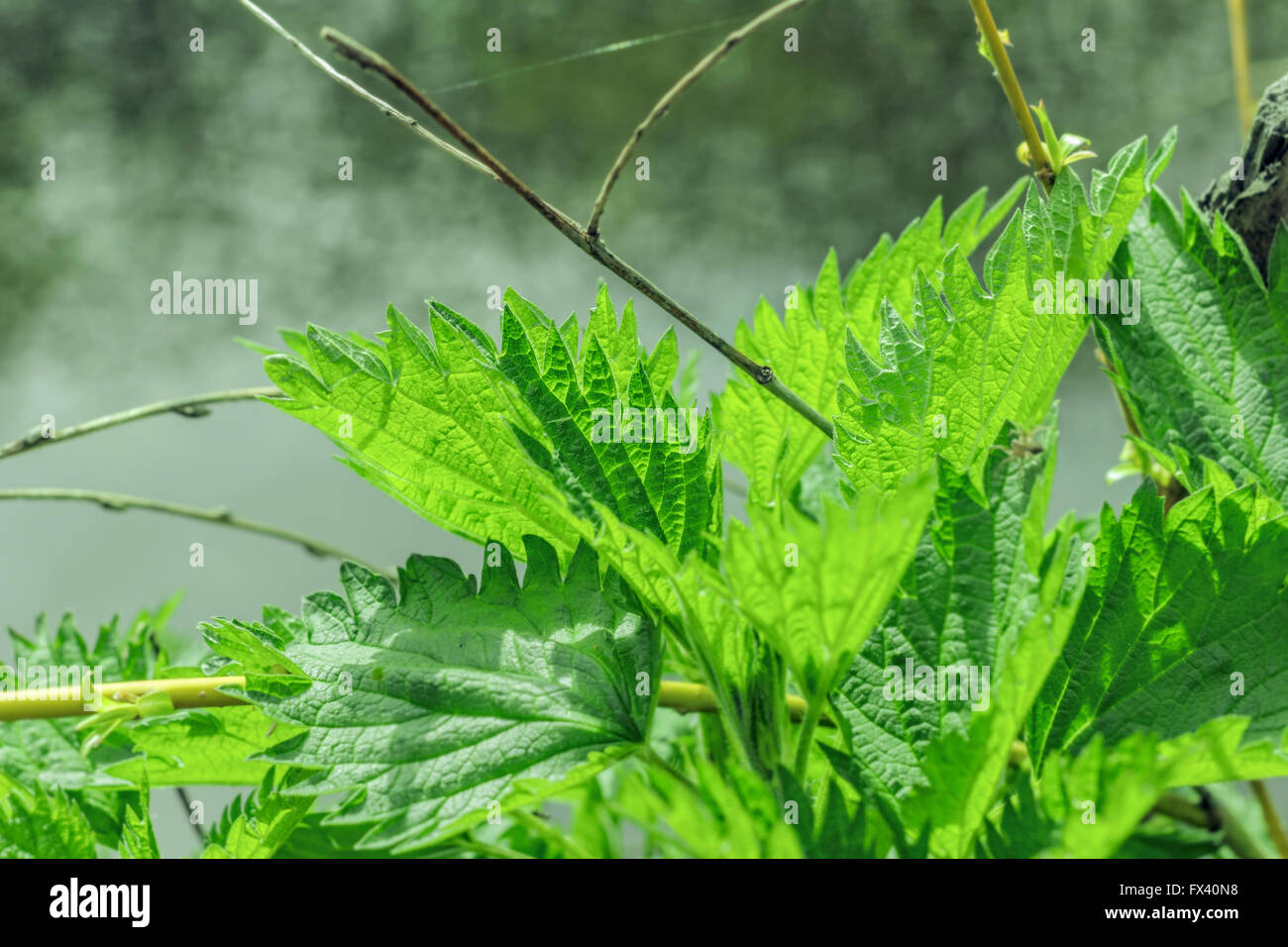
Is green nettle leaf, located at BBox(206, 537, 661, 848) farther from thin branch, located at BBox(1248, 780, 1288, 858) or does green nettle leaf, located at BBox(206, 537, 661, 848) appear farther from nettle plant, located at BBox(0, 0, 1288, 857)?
thin branch, located at BBox(1248, 780, 1288, 858)

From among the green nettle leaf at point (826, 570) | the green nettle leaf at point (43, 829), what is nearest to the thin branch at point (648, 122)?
the green nettle leaf at point (826, 570)

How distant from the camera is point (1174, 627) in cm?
23

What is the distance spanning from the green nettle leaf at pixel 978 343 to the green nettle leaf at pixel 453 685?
8 centimetres

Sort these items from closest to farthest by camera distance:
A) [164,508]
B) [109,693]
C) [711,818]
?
1. [711,818]
2. [109,693]
3. [164,508]

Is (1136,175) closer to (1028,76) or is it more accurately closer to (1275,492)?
(1275,492)

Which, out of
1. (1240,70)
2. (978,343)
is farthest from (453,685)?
(1240,70)

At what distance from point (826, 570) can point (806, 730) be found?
2.1 inches

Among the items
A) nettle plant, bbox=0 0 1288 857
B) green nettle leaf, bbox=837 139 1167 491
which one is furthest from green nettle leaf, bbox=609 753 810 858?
green nettle leaf, bbox=837 139 1167 491

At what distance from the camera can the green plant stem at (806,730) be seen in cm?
21

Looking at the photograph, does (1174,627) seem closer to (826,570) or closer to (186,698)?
(826,570)

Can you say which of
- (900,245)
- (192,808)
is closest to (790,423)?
(900,245)

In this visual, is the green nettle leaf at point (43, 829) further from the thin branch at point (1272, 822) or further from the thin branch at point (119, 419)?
the thin branch at point (1272, 822)

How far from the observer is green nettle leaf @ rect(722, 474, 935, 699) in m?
0.18
